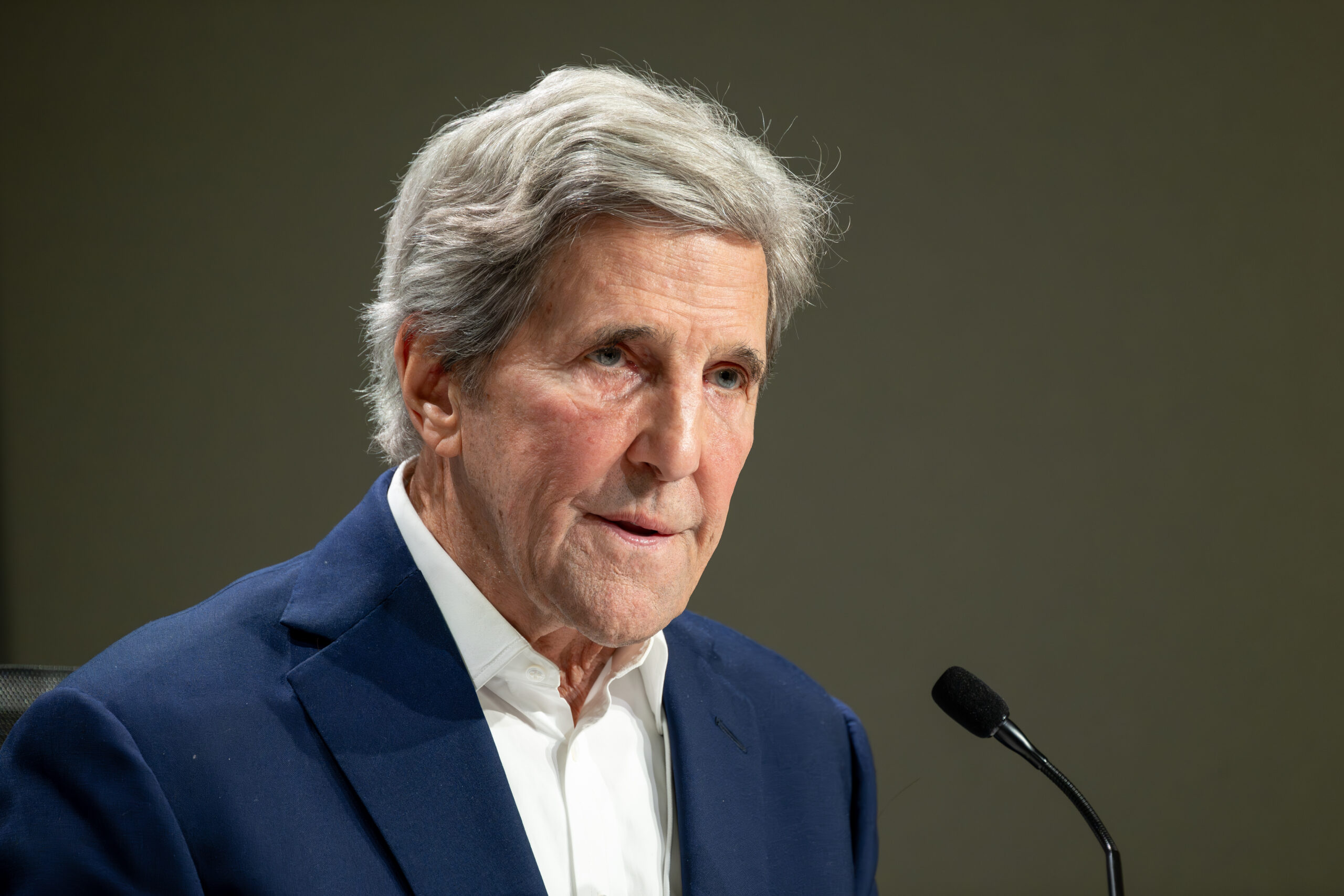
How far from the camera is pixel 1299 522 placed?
10.4ft

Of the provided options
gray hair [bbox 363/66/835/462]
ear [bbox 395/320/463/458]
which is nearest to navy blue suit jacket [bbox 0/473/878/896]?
ear [bbox 395/320/463/458]

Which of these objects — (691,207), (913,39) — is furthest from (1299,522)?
(691,207)

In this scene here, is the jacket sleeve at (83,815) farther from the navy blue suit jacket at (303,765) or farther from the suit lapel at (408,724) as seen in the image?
the suit lapel at (408,724)

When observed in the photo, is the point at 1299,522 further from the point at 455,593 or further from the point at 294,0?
the point at 294,0

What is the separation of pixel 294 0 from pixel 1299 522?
3.04 meters

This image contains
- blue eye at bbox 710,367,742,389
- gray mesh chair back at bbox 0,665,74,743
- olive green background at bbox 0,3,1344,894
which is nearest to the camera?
blue eye at bbox 710,367,742,389

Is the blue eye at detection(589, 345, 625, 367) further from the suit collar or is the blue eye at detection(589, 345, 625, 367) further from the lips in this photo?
the suit collar

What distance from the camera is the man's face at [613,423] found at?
105cm

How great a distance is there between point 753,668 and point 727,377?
1.53 feet

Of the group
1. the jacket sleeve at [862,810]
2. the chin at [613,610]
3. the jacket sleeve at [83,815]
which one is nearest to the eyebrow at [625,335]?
the chin at [613,610]

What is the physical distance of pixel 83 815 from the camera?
3.10ft

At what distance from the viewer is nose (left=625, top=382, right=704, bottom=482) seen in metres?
1.06

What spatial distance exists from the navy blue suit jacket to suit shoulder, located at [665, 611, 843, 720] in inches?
5.1

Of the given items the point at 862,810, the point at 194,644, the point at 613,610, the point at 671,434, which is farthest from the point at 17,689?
the point at 862,810
